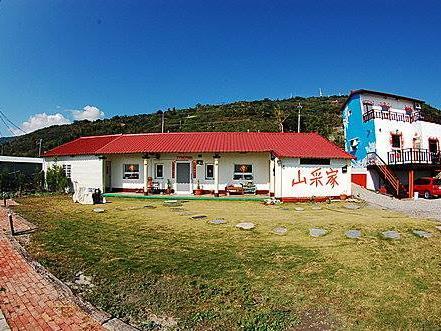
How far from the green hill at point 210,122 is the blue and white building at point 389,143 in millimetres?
12692

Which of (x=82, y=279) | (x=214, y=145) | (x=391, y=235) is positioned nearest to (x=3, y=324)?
(x=82, y=279)

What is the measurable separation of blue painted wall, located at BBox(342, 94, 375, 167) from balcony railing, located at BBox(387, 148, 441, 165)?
1552 mm

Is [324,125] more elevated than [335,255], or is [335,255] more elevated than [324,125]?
[324,125]

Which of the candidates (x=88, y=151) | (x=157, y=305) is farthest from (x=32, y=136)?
(x=157, y=305)

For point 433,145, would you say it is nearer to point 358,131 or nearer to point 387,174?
point 358,131

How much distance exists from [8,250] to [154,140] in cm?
1531

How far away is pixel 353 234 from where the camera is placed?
9055mm

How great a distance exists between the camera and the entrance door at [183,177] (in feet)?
68.5

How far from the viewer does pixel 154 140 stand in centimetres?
2247

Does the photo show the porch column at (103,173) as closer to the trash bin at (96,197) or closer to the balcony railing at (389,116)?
the trash bin at (96,197)

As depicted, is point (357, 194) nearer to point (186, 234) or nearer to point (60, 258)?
point (186, 234)

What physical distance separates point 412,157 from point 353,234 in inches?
622

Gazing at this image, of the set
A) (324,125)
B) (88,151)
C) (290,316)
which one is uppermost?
(324,125)

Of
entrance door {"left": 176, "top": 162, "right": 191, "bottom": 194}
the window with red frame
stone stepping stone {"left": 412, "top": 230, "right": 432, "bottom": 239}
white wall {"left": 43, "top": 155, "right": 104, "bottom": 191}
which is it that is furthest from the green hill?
stone stepping stone {"left": 412, "top": 230, "right": 432, "bottom": 239}
